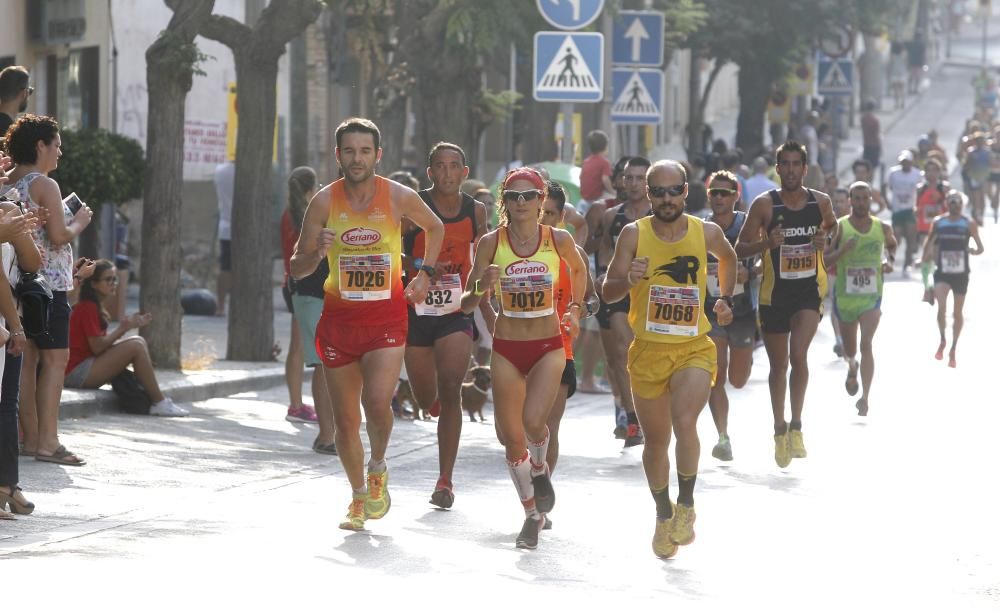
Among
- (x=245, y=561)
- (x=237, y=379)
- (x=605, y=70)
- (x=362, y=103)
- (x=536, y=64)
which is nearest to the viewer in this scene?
(x=245, y=561)

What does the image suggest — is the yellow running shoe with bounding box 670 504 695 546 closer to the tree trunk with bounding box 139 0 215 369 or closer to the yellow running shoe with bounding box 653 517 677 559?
the yellow running shoe with bounding box 653 517 677 559

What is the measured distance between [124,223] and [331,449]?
12626mm

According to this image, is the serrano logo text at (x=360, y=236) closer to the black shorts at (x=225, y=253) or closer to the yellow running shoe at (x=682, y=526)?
the yellow running shoe at (x=682, y=526)

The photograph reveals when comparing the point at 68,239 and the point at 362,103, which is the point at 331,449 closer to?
the point at 68,239

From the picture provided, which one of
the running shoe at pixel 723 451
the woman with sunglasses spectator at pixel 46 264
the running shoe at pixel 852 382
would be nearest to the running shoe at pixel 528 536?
the woman with sunglasses spectator at pixel 46 264

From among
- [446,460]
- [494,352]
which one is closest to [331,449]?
[446,460]

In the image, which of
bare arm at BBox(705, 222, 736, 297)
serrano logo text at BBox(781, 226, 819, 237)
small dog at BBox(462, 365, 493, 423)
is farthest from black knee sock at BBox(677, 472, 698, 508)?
small dog at BBox(462, 365, 493, 423)

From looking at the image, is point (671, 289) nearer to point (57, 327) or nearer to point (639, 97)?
point (57, 327)

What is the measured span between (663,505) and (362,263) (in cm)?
168

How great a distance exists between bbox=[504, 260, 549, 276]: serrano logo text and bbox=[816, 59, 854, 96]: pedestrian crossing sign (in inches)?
1318

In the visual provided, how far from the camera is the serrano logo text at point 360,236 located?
32.4ft

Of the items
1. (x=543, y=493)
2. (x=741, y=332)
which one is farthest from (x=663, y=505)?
(x=741, y=332)

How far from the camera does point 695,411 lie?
9.57m

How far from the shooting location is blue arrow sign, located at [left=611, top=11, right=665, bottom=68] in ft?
82.4
